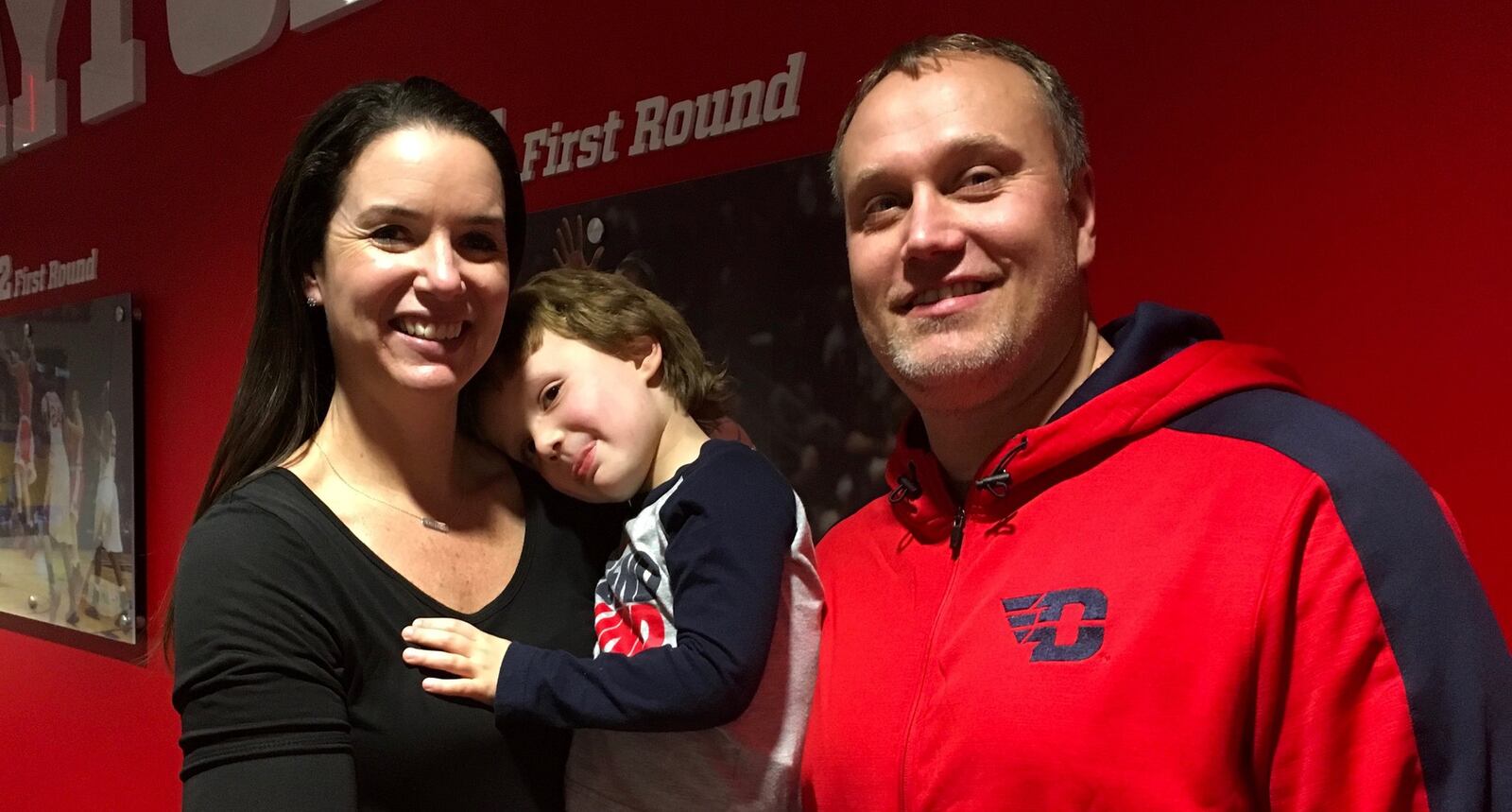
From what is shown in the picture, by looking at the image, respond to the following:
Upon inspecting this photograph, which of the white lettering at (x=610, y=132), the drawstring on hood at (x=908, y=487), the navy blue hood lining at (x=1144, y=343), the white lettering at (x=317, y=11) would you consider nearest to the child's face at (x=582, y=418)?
the drawstring on hood at (x=908, y=487)

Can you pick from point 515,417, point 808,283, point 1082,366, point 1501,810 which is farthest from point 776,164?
point 1501,810

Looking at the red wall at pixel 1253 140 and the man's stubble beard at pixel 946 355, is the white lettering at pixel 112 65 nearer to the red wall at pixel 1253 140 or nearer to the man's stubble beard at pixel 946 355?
the red wall at pixel 1253 140

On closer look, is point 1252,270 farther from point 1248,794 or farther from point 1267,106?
point 1248,794

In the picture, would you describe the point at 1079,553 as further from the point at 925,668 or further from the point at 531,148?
the point at 531,148

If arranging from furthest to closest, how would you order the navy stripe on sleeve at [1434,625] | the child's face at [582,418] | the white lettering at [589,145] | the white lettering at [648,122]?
the white lettering at [589,145], the white lettering at [648,122], the child's face at [582,418], the navy stripe on sleeve at [1434,625]

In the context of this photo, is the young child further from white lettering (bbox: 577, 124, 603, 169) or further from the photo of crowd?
the photo of crowd

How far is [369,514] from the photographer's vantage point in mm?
1504

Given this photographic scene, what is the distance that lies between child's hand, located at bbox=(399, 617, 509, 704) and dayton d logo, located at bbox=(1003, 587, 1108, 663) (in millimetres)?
664

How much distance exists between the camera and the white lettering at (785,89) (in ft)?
7.00

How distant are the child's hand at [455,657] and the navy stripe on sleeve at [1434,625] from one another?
101 centimetres

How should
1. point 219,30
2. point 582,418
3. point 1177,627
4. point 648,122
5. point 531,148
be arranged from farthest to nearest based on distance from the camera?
point 219,30 < point 531,148 < point 648,122 < point 582,418 < point 1177,627

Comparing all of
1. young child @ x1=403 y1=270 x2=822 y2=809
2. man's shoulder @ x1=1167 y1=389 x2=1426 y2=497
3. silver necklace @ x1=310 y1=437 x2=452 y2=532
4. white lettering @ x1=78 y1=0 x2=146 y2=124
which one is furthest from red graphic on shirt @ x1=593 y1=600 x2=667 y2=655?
white lettering @ x1=78 y1=0 x2=146 y2=124

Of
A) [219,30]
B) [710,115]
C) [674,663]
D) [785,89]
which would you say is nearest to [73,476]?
[219,30]

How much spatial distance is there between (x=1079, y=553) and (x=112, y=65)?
400cm
